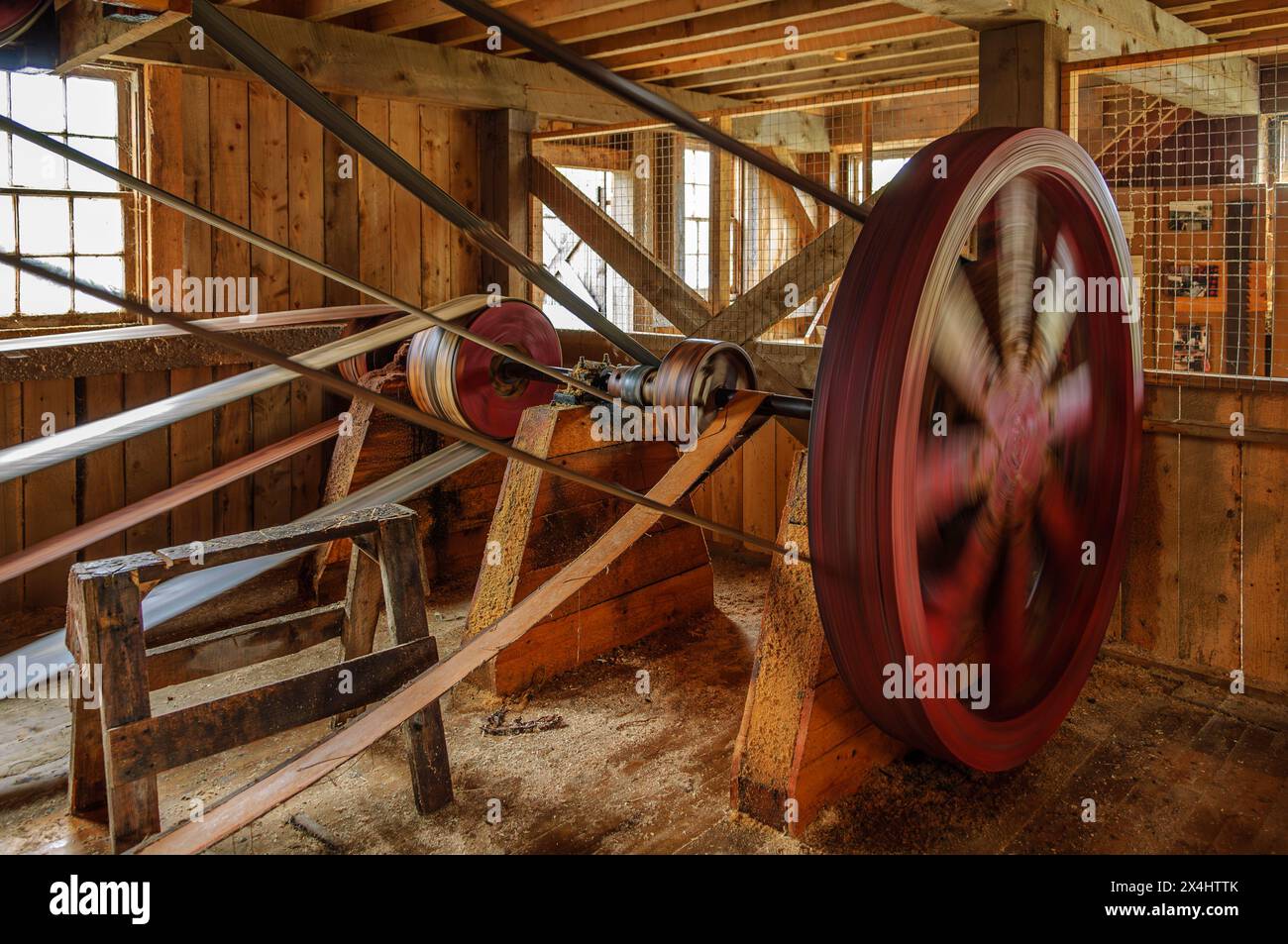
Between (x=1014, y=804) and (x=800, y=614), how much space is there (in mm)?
721

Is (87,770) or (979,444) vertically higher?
(979,444)

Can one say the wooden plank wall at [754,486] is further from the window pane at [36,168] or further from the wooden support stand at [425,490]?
the window pane at [36,168]

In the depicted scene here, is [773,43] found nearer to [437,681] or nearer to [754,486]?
[754,486]

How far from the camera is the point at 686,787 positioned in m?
2.73

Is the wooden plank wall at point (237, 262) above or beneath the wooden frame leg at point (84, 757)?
above

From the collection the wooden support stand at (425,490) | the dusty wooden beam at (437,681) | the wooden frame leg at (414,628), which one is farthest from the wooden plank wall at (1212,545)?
the wooden support stand at (425,490)

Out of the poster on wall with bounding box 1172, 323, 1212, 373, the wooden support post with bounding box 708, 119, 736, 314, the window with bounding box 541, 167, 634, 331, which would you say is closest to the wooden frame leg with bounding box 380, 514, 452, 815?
the wooden support post with bounding box 708, 119, 736, 314

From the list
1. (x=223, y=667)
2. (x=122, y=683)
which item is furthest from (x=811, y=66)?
(x=122, y=683)

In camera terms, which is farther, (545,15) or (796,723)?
(545,15)

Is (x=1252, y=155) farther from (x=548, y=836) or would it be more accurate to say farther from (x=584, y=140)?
(x=548, y=836)

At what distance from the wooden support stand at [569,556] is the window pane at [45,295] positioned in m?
2.05

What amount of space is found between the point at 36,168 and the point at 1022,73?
366 cm

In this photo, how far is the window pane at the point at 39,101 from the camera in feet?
13.0

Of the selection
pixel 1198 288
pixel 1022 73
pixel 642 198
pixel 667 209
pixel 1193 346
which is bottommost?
pixel 1193 346
